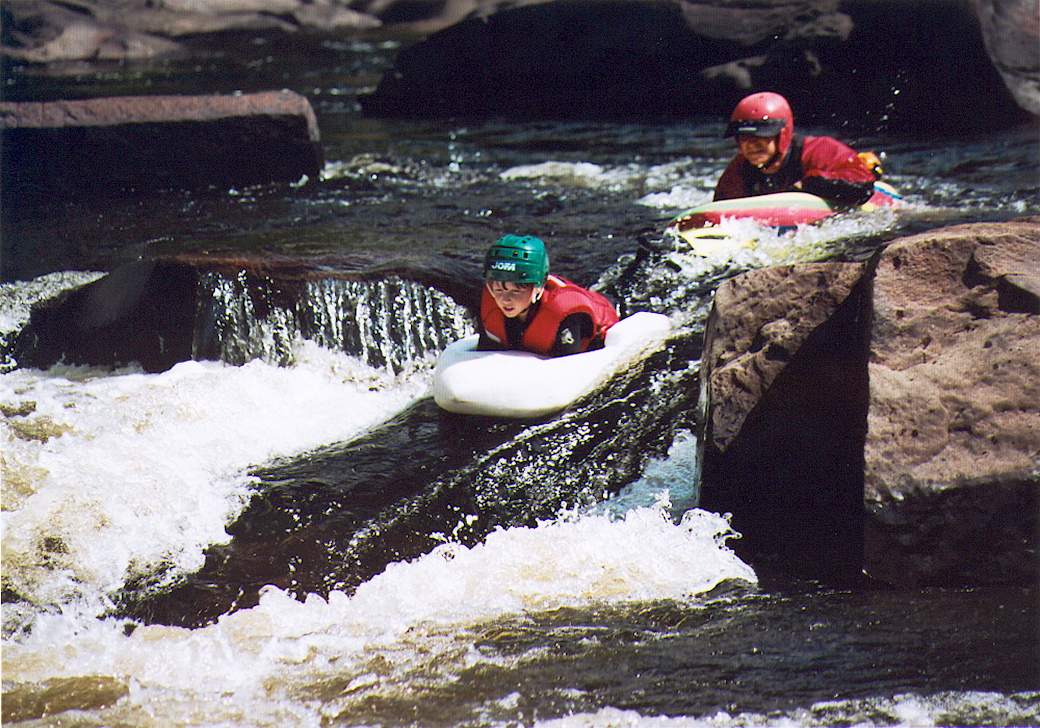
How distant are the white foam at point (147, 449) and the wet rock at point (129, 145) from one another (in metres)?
3.42

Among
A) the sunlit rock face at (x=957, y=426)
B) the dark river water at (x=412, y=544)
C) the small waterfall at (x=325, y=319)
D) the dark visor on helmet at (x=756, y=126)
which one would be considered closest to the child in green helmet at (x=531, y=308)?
the dark river water at (x=412, y=544)

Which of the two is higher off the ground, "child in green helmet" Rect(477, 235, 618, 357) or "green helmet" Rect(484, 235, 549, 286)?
"green helmet" Rect(484, 235, 549, 286)

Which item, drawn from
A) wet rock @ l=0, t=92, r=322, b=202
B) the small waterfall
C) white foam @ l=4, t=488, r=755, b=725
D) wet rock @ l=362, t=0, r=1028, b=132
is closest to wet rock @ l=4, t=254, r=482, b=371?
the small waterfall

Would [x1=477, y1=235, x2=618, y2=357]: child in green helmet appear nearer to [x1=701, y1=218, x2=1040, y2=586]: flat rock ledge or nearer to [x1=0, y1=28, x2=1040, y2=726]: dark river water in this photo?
[x1=0, y1=28, x2=1040, y2=726]: dark river water

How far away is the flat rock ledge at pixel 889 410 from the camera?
144 inches

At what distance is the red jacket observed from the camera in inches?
288

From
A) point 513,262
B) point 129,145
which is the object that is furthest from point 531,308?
point 129,145

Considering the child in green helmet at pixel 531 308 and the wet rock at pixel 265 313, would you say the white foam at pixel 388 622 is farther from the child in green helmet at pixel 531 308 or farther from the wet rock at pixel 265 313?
the wet rock at pixel 265 313

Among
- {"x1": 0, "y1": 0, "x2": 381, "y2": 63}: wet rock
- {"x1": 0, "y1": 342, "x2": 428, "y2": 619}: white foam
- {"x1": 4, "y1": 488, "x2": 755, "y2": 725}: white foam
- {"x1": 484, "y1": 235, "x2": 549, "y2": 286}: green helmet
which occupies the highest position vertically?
{"x1": 0, "y1": 0, "x2": 381, "y2": 63}: wet rock

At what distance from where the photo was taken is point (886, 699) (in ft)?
10.4

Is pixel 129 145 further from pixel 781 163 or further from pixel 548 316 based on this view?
pixel 548 316

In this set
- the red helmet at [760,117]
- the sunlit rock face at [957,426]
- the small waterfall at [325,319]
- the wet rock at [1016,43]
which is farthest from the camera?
the wet rock at [1016,43]

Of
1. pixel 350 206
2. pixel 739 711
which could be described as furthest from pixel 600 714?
pixel 350 206

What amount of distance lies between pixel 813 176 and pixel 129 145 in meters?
5.10
